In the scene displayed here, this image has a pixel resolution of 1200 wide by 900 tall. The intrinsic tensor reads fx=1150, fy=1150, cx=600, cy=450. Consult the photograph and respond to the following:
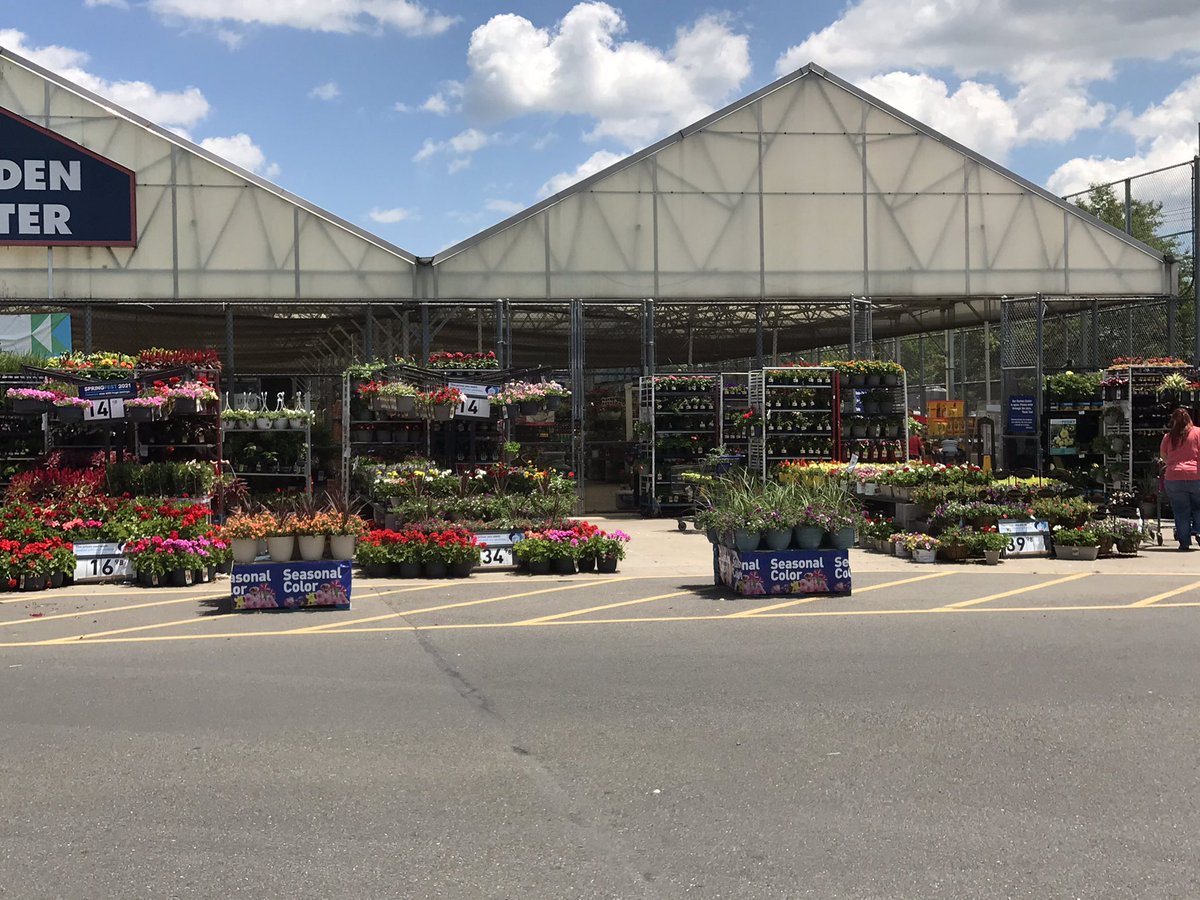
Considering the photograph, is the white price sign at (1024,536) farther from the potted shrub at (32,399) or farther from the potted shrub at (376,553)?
the potted shrub at (32,399)

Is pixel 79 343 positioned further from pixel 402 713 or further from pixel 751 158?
pixel 402 713

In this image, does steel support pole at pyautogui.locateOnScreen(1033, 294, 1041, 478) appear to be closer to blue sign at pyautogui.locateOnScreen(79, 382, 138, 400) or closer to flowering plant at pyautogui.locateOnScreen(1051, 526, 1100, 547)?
flowering plant at pyautogui.locateOnScreen(1051, 526, 1100, 547)

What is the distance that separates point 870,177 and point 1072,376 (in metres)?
5.91

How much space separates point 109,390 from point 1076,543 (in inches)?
493

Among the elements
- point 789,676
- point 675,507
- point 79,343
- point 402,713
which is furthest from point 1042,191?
point 79,343

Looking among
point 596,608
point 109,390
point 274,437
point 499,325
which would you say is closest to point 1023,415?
point 499,325

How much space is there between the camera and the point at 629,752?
19.0 ft

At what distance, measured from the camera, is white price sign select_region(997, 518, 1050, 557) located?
14555 mm

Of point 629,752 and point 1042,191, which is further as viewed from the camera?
point 1042,191

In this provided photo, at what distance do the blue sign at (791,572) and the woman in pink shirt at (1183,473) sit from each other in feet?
19.9

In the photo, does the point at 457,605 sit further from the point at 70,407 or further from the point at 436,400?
the point at 70,407

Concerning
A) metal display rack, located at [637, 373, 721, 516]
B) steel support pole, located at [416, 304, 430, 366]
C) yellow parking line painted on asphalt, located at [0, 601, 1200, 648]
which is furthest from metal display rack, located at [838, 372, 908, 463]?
yellow parking line painted on asphalt, located at [0, 601, 1200, 648]

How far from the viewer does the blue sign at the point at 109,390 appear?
49.1ft

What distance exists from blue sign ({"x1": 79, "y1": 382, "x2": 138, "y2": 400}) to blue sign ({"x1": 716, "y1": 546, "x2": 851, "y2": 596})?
8527 mm
